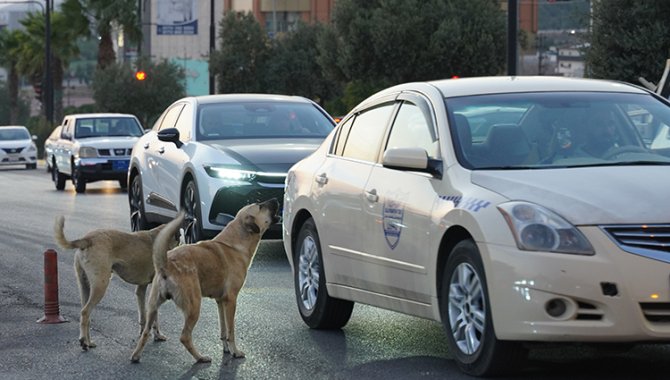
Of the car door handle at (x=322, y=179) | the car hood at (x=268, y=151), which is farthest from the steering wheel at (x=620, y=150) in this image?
the car hood at (x=268, y=151)

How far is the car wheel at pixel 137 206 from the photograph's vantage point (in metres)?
17.3

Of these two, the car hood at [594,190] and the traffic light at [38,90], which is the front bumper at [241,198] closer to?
the car hood at [594,190]

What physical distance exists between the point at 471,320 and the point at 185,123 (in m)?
8.97

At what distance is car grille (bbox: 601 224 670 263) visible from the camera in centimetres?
704

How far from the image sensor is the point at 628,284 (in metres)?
6.96

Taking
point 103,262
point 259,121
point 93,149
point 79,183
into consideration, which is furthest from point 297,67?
point 103,262

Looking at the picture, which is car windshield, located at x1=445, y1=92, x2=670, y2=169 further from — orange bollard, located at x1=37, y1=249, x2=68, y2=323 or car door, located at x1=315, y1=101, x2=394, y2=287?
orange bollard, located at x1=37, y1=249, x2=68, y2=323

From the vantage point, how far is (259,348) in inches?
356

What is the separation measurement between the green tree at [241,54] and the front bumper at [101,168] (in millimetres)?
30734

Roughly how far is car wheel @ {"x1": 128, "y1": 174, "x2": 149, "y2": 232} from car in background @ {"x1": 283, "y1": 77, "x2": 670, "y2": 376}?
7149mm

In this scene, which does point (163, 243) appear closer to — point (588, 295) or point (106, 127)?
point (588, 295)

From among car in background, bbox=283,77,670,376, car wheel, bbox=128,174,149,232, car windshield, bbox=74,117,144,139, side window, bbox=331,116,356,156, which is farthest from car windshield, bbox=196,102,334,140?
car windshield, bbox=74,117,144,139

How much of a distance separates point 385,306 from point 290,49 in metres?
54.5

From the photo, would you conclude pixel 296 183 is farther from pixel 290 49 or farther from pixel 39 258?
pixel 290 49
